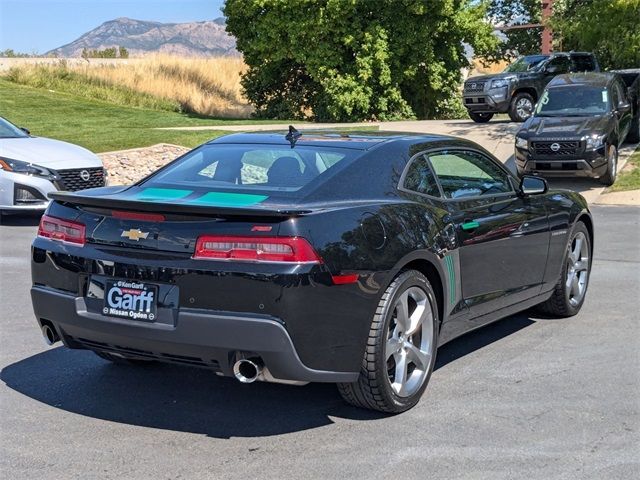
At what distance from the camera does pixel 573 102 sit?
16828mm

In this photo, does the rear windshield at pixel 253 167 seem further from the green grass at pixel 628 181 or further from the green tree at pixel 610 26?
the green tree at pixel 610 26

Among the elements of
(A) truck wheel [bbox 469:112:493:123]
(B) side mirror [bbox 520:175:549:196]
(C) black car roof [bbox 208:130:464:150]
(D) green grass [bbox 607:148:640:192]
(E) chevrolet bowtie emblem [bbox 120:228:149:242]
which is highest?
(C) black car roof [bbox 208:130:464:150]

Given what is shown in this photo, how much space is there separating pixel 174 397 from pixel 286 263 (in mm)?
1379

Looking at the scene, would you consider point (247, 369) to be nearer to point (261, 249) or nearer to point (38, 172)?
point (261, 249)

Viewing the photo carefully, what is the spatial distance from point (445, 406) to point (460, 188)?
1496 millimetres

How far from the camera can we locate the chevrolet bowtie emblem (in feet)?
14.5

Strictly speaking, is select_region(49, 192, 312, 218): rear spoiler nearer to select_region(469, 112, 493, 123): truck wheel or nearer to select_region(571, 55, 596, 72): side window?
select_region(469, 112, 493, 123): truck wheel

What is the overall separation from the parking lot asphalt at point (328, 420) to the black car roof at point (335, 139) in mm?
1444

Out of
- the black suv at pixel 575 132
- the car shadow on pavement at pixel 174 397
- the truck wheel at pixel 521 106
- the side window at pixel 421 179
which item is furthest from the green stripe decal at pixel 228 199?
the truck wheel at pixel 521 106

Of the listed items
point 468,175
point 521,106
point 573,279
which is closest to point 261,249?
point 468,175

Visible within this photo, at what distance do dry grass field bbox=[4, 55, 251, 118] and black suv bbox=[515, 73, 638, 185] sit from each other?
17.2m

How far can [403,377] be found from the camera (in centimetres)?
477

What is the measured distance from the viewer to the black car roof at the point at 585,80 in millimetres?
17234

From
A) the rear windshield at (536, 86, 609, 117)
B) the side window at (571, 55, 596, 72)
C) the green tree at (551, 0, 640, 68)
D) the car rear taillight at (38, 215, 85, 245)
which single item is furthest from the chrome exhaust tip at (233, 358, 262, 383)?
the side window at (571, 55, 596, 72)
